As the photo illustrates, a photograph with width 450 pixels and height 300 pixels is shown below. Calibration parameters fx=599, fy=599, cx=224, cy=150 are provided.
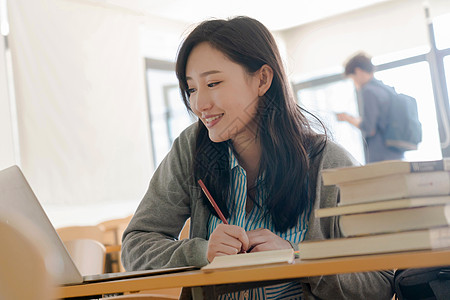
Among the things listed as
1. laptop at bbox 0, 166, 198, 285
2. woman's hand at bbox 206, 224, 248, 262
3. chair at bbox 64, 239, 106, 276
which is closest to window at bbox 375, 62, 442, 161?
chair at bbox 64, 239, 106, 276

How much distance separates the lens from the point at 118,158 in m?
5.77

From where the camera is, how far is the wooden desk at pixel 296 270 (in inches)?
28.4

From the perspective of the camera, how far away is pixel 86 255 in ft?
6.32

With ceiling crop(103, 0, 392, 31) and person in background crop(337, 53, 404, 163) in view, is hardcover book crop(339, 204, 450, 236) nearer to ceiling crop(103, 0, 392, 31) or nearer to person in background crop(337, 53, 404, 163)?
person in background crop(337, 53, 404, 163)

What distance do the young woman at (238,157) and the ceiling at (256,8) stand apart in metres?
4.37

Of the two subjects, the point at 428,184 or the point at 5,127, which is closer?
the point at 428,184

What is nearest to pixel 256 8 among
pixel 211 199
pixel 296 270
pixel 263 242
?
pixel 211 199

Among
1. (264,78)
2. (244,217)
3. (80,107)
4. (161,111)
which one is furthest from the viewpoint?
(161,111)

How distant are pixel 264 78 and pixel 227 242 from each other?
59 cm

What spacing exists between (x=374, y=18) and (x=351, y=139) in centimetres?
153

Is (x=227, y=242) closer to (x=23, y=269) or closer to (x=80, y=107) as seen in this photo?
(x=23, y=269)

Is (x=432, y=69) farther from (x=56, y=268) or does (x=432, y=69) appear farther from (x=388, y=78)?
(x=56, y=268)

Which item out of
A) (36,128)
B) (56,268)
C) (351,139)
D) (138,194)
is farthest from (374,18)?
(56,268)

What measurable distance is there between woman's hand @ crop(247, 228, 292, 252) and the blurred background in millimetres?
2442
